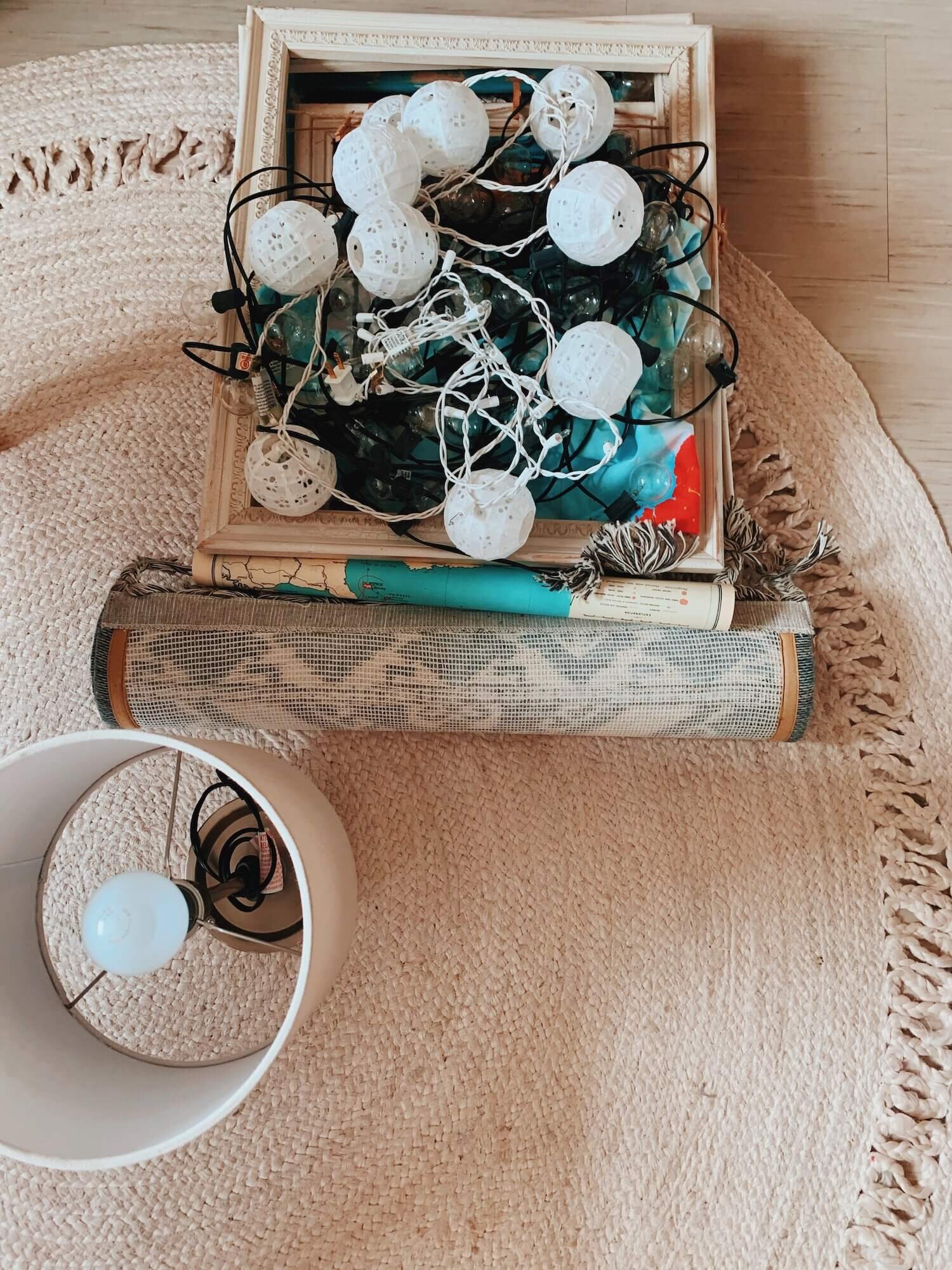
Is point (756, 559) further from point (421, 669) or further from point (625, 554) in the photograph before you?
point (421, 669)

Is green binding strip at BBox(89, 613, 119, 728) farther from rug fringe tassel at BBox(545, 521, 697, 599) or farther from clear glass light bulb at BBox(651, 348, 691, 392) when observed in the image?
clear glass light bulb at BBox(651, 348, 691, 392)

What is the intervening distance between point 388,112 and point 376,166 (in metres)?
0.09

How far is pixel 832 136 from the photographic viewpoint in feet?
3.31

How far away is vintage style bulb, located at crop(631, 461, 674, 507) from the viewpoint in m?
0.81

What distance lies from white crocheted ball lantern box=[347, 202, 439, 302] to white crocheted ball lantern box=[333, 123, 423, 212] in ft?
0.03

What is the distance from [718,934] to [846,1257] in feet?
0.90

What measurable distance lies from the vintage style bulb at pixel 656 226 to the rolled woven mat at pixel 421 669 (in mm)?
301

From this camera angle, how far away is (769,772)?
2.97 ft

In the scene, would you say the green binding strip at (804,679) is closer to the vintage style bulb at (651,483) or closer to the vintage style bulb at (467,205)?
the vintage style bulb at (651,483)

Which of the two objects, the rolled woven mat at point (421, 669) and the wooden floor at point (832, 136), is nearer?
the rolled woven mat at point (421, 669)

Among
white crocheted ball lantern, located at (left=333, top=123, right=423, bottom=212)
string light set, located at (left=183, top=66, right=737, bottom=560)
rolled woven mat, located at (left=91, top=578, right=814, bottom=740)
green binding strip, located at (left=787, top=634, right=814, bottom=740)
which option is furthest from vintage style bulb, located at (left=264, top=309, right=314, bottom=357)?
green binding strip, located at (left=787, top=634, right=814, bottom=740)

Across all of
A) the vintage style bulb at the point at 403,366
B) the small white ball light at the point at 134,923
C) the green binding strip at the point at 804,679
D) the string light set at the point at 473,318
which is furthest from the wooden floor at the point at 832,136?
the small white ball light at the point at 134,923

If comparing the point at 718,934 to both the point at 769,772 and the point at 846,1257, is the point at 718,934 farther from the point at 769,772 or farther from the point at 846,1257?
the point at 846,1257

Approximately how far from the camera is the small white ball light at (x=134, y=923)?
55 cm
